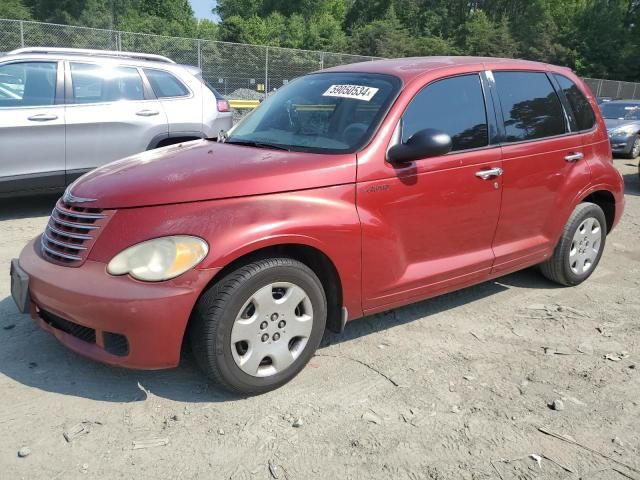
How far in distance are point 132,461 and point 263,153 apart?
176 cm

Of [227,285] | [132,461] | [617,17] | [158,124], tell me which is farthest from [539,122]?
[617,17]

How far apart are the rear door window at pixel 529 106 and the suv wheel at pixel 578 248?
72cm

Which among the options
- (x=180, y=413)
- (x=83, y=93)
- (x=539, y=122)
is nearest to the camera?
(x=180, y=413)

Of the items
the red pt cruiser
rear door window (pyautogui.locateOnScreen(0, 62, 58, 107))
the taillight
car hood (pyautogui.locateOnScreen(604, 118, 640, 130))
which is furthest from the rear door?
car hood (pyautogui.locateOnScreen(604, 118, 640, 130))

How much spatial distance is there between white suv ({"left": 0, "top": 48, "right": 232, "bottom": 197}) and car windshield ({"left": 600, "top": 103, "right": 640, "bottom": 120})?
1105 cm

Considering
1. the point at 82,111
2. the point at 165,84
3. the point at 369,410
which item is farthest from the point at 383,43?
the point at 369,410

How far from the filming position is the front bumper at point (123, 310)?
270 centimetres

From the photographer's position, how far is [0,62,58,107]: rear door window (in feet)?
19.7

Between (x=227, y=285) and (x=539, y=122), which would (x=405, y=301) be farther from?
(x=539, y=122)

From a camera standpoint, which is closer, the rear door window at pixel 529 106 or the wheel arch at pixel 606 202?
the rear door window at pixel 529 106

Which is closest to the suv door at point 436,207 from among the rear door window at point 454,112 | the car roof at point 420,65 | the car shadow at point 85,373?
the rear door window at point 454,112

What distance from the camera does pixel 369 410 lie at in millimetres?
2996

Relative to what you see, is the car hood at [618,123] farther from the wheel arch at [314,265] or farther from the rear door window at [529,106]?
the wheel arch at [314,265]

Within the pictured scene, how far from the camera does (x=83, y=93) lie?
21.1ft
